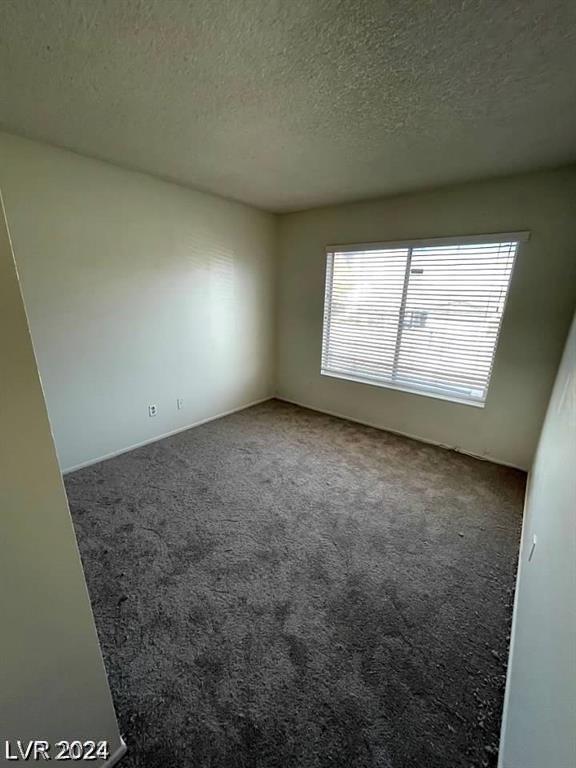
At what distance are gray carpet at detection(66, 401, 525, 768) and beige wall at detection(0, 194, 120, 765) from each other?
413mm

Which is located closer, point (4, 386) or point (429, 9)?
point (4, 386)

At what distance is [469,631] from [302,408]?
2.95 m

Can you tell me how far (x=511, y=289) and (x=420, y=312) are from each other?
75 cm

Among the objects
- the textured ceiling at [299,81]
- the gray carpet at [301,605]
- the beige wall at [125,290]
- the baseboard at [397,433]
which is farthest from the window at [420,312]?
the beige wall at [125,290]

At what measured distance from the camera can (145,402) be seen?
3107 millimetres

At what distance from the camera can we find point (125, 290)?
9.02 ft

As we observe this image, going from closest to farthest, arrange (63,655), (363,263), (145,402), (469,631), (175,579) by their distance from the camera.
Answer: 1. (63,655)
2. (469,631)
3. (175,579)
4. (145,402)
5. (363,263)

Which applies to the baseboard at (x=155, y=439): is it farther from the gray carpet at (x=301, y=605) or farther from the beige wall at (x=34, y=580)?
the beige wall at (x=34, y=580)

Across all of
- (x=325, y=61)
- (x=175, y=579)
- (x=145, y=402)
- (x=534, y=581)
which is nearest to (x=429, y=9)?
(x=325, y=61)

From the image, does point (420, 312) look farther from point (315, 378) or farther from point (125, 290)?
point (125, 290)

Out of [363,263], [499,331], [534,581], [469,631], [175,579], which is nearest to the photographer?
[534,581]

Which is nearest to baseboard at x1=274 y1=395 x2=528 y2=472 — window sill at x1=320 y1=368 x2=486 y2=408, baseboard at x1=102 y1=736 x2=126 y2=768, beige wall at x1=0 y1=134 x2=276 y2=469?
window sill at x1=320 y1=368 x2=486 y2=408

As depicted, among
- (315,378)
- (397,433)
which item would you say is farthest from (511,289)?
(315,378)

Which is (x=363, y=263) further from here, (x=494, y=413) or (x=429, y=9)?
(x=429, y=9)
